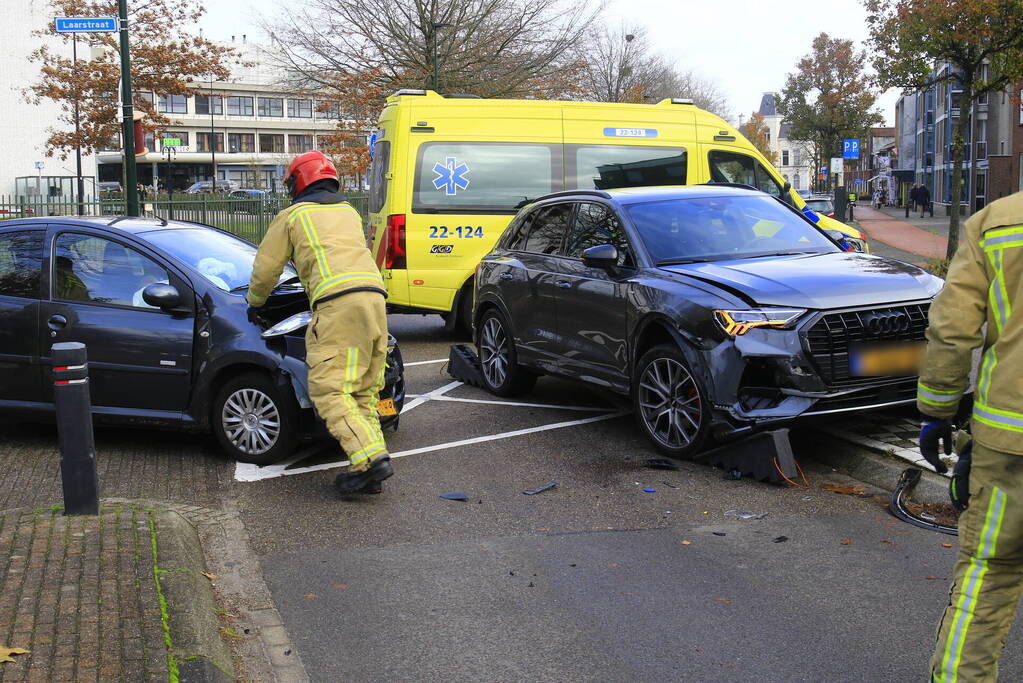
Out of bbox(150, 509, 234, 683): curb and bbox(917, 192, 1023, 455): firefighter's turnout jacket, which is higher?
bbox(917, 192, 1023, 455): firefighter's turnout jacket

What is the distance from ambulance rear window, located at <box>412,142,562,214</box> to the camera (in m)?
12.1

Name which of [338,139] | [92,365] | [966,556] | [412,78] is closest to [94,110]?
[338,139]

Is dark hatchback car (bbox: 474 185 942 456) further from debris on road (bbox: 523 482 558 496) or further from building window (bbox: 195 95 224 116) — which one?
building window (bbox: 195 95 224 116)

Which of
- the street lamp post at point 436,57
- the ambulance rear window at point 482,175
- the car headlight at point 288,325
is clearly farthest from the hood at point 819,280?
the street lamp post at point 436,57

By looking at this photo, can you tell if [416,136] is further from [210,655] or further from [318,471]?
[210,655]

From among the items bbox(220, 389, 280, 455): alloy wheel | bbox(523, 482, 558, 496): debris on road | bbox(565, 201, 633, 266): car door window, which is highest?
bbox(565, 201, 633, 266): car door window

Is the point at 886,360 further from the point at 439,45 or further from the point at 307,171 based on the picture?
the point at 439,45

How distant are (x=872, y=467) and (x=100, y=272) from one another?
5038mm

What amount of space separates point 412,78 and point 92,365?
24.4 metres

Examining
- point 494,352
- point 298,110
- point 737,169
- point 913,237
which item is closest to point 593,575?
point 494,352

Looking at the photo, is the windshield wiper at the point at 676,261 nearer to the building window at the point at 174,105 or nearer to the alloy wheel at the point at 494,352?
the alloy wheel at the point at 494,352

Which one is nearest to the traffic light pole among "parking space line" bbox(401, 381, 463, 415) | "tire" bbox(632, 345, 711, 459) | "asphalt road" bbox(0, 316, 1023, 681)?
"parking space line" bbox(401, 381, 463, 415)

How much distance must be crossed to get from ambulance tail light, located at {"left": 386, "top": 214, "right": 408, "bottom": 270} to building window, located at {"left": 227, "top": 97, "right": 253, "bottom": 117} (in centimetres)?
8856

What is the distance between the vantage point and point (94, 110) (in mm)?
32562
